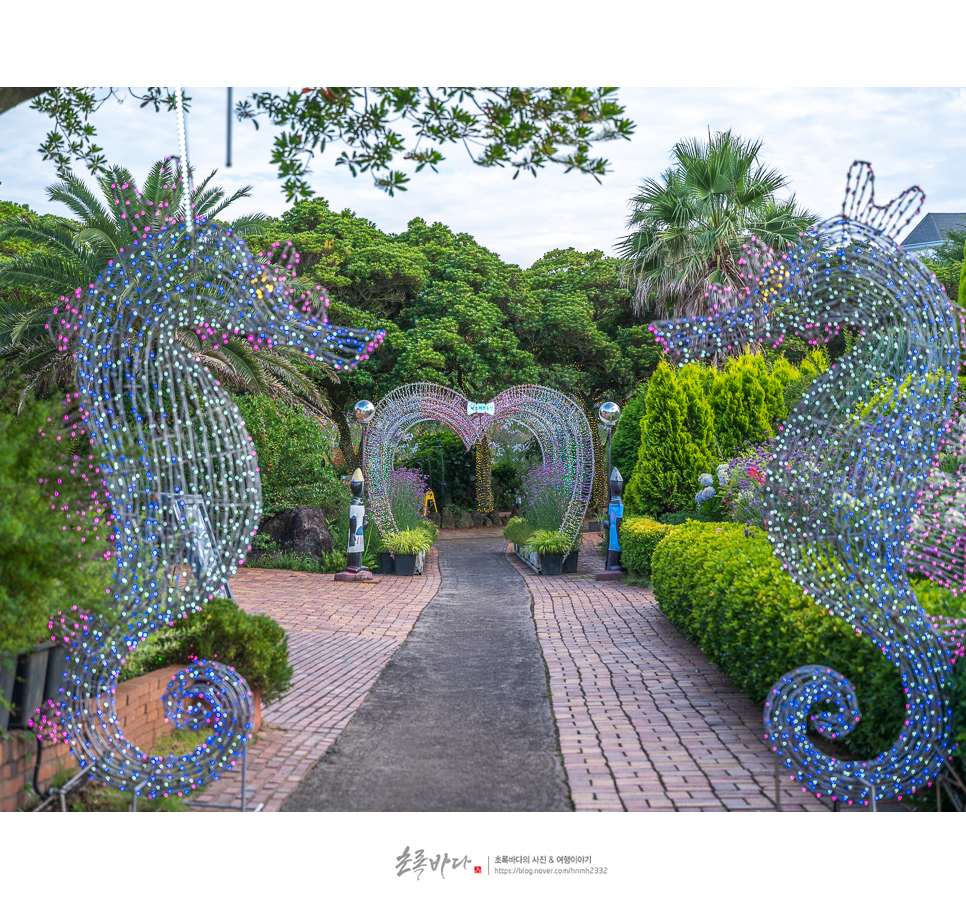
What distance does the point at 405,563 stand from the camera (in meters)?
11.7

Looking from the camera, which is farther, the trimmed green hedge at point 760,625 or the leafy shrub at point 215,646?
the leafy shrub at point 215,646

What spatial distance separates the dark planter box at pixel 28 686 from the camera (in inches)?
130

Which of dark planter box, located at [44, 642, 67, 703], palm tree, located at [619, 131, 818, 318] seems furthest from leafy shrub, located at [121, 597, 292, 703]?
palm tree, located at [619, 131, 818, 318]

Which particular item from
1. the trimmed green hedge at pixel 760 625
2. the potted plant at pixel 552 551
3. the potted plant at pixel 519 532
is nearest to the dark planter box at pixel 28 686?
the trimmed green hedge at pixel 760 625

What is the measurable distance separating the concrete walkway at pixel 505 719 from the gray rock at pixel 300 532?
3435 mm

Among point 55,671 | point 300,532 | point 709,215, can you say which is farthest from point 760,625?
point 709,215

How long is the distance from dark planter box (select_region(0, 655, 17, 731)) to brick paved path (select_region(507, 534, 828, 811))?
245cm

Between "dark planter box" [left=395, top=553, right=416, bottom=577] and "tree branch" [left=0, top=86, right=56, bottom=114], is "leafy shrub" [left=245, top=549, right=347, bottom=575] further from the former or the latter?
"tree branch" [left=0, top=86, right=56, bottom=114]

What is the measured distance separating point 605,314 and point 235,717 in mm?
18448

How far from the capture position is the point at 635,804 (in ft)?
11.5

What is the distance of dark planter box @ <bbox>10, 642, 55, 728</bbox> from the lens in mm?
3309

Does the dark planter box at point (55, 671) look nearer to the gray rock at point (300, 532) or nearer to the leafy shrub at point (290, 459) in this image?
Result: the gray rock at point (300, 532)

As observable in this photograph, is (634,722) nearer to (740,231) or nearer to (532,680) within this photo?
(532,680)

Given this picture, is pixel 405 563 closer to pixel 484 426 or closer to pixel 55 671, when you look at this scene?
pixel 484 426
